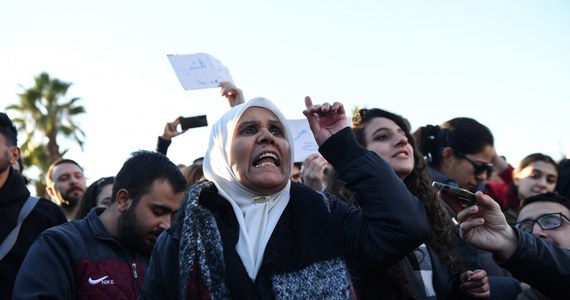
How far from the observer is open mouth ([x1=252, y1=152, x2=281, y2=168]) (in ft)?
9.19

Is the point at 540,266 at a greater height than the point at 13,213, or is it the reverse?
the point at 540,266

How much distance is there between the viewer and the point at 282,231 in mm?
2615

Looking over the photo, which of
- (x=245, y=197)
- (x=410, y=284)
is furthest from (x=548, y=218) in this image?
(x=245, y=197)

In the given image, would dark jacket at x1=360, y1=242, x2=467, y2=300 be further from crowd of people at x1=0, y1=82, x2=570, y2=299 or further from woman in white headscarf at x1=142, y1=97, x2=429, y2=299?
woman in white headscarf at x1=142, y1=97, x2=429, y2=299

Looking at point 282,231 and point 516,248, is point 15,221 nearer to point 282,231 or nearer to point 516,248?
point 282,231

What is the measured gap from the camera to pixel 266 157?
2.84 meters

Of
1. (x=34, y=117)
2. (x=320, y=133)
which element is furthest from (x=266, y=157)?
(x=34, y=117)

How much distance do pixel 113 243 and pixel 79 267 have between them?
0.29m

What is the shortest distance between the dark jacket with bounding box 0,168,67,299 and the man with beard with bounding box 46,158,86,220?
2.48m

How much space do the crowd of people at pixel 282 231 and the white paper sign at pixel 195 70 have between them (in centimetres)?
121

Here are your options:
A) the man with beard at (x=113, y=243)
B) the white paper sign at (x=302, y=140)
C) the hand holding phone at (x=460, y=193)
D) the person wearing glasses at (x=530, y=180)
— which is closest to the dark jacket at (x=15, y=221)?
the man with beard at (x=113, y=243)

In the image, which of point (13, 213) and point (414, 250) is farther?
point (13, 213)

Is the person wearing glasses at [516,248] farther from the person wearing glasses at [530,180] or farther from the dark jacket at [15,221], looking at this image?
the person wearing glasses at [530,180]

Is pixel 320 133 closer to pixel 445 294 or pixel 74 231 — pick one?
pixel 445 294
